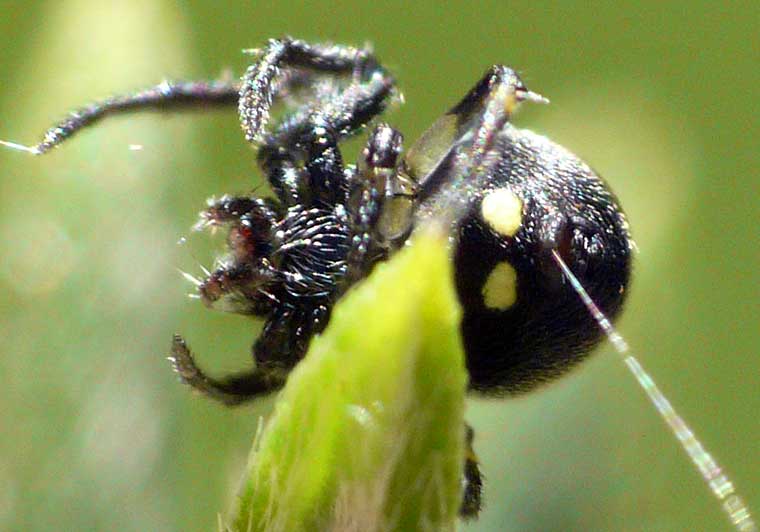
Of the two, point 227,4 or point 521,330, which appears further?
point 227,4

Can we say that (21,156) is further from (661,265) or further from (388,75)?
(661,265)

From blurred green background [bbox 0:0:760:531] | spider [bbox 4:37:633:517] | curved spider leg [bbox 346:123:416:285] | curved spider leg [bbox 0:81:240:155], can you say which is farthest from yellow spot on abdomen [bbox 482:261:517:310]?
curved spider leg [bbox 0:81:240:155]

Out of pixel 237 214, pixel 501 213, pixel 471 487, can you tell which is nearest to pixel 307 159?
pixel 237 214

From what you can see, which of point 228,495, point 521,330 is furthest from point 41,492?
point 521,330

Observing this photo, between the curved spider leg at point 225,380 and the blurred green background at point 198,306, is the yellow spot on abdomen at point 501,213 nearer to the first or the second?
the blurred green background at point 198,306

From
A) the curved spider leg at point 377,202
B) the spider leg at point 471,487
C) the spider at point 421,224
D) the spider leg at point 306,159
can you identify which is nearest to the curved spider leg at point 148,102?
the spider at point 421,224

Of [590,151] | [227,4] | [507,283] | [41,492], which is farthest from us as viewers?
[227,4]

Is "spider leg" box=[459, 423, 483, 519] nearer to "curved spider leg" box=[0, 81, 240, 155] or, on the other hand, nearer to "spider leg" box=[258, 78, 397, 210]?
"spider leg" box=[258, 78, 397, 210]
